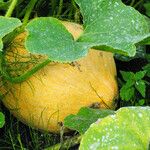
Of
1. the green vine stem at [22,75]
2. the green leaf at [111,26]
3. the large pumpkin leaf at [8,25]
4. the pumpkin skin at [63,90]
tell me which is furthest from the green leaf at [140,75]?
the large pumpkin leaf at [8,25]

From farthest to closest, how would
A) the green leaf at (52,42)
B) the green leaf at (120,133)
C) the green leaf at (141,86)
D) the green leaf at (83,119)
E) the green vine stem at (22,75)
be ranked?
the green leaf at (141,86) → the green vine stem at (22,75) → the green leaf at (83,119) → the green leaf at (52,42) → the green leaf at (120,133)

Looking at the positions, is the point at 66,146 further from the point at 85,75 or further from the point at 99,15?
the point at 99,15

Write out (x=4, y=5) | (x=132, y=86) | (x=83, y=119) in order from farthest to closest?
1. (x=132, y=86)
2. (x=4, y=5)
3. (x=83, y=119)

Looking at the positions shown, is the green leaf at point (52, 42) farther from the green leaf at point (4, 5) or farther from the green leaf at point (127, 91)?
the green leaf at point (127, 91)

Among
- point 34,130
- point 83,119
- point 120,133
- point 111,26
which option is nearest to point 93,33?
point 111,26

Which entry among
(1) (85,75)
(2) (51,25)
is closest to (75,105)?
(1) (85,75)

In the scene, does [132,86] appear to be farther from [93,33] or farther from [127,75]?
[93,33]

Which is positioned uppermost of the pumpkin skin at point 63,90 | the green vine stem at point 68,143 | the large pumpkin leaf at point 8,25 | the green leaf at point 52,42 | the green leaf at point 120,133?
the large pumpkin leaf at point 8,25
